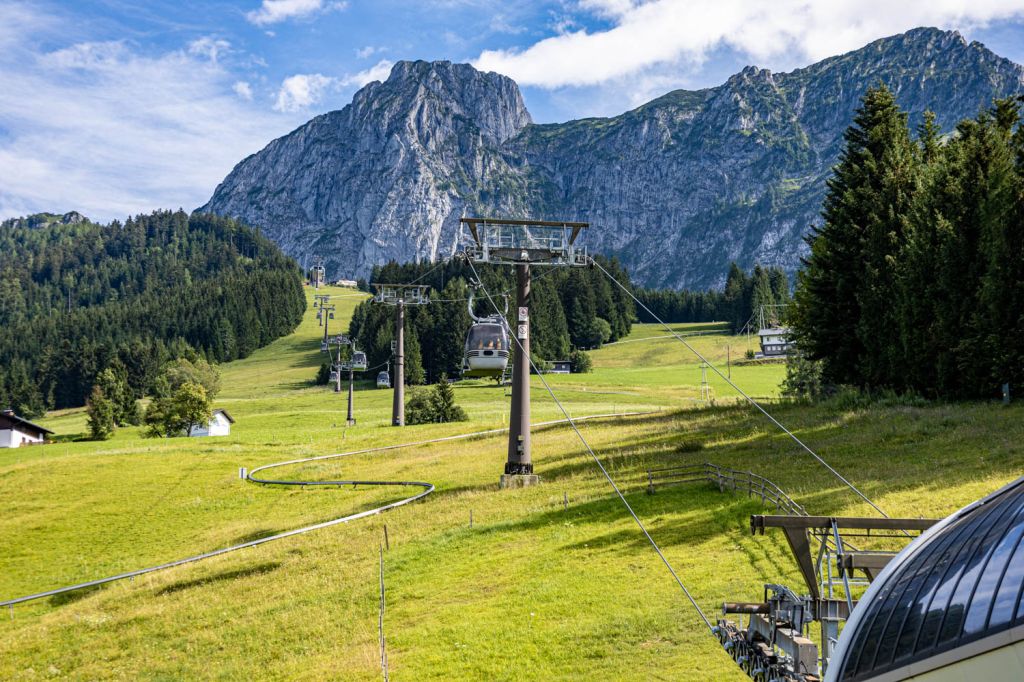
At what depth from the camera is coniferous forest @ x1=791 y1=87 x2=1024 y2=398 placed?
42656 mm

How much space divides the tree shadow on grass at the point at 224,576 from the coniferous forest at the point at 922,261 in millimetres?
35813

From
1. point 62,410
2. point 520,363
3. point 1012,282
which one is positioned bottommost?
point 62,410

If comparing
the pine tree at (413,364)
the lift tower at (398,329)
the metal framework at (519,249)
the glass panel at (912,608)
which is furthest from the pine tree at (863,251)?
the pine tree at (413,364)

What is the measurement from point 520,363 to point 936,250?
25.0 metres

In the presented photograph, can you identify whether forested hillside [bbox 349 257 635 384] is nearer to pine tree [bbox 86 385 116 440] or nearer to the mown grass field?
pine tree [bbox 86 385 116 440]

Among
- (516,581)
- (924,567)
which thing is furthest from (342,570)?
(924,567)

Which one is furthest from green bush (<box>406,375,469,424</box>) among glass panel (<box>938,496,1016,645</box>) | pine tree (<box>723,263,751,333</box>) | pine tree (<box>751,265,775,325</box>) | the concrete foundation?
pine tree (<box>723,263,751,333</box>)

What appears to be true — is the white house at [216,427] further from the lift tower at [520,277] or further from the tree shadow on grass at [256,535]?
the lift tower at [520,277]

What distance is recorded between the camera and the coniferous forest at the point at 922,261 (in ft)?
140

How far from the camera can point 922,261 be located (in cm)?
4778

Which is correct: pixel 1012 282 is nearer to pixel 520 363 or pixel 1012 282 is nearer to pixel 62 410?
pixel 520 363

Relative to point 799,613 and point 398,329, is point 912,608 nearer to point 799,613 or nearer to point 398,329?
point 799,613

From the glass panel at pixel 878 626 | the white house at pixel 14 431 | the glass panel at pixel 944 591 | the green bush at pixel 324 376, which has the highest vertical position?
the glass panel at pixel 944 591

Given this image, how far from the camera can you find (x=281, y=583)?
98.8 ft
